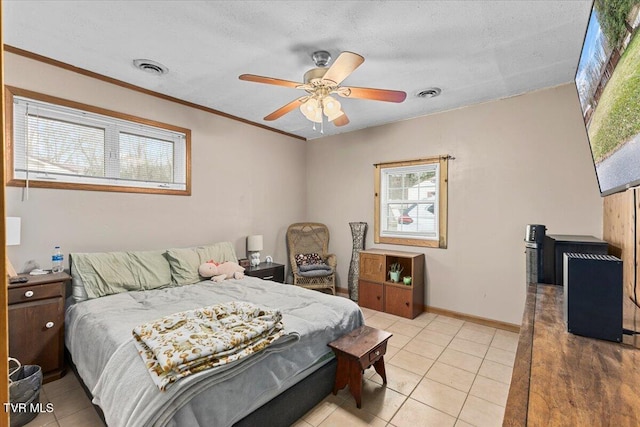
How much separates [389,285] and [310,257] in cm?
139

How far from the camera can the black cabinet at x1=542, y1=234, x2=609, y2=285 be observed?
6.53 feet

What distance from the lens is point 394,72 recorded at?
2.77 meters

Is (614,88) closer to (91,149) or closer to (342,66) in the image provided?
(342,66)

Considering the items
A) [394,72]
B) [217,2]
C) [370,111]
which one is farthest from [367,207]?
[217,2]

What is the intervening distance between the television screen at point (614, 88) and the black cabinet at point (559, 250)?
0.63 meters

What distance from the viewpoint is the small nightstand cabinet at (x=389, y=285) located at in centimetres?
378

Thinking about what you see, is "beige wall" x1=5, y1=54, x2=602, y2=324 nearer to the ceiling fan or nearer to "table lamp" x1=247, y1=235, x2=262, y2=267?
"table lamp" x1=247, y1=235, x2=262, y2=267

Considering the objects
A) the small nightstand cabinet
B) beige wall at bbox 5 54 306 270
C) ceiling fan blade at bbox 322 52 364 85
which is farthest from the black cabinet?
beige wall at bbox 5 54 306 270

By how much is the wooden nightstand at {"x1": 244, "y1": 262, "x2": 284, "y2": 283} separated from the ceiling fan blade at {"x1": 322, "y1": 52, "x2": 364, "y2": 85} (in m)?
2.56

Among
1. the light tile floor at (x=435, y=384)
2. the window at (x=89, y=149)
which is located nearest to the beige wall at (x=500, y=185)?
the light tile floor at (x=435, y=384)

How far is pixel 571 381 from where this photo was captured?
897mm

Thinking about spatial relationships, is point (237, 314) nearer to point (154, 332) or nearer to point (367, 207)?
point (154, 332)

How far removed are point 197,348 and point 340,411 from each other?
1.17 meters

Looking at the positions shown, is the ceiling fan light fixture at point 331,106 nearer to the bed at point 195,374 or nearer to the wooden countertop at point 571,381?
the bed at point 195,374
